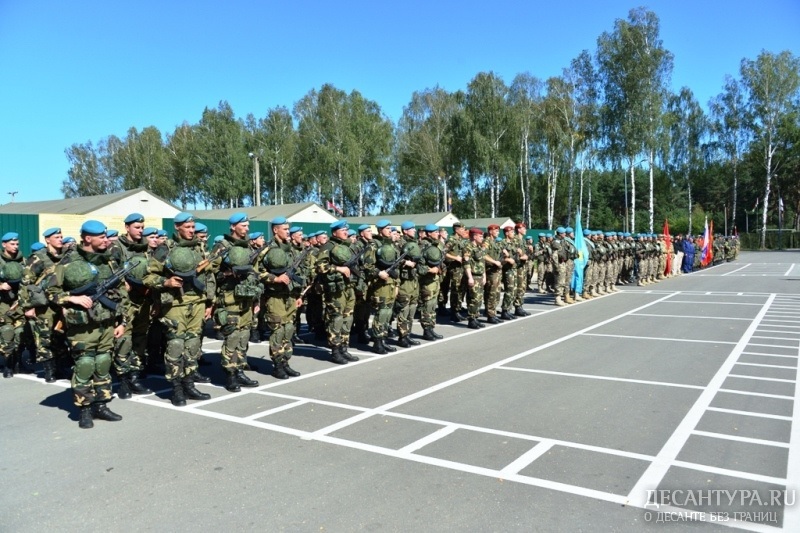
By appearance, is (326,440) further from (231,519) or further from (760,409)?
(760,409)

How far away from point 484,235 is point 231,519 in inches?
363

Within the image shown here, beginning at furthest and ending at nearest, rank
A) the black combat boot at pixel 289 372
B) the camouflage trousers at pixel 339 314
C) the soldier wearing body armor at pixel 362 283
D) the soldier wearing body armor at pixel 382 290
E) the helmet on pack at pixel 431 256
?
1. the helmet on pack at pixel 431 256
2. the soldier wearing body armor at pixel 382 290
3. the soldier wearing body armor at pixel 362 283
4. the camouflage trousers at pixel 339 314
5. the black combat boot at pixel 289 372

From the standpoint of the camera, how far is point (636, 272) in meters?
21.3

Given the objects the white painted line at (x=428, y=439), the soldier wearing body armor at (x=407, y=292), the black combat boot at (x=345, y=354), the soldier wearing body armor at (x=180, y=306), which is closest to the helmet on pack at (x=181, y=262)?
the soldier wearing body armor at (x=180, y=306)

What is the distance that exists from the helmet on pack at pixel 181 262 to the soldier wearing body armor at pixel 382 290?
10.6 feet

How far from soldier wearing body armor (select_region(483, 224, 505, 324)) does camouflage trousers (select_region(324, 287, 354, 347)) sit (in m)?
4.16

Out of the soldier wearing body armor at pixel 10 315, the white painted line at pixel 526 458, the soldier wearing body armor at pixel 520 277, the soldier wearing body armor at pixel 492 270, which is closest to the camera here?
the white painted line at pixel 526 458

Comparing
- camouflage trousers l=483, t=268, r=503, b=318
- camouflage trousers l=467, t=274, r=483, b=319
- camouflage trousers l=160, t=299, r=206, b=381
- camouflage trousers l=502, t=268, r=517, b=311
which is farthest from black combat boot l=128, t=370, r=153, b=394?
camouflage trousers l=502, t=268, r=517, b=311

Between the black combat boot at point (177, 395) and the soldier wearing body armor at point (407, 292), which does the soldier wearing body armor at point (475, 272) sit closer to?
the soldier wearing body armor at point (407, 292)

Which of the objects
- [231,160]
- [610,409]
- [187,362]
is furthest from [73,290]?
[231,160]

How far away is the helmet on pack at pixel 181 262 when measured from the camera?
5988 mm

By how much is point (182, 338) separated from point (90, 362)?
95 cm

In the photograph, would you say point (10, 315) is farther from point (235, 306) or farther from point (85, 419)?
point (235, 306)

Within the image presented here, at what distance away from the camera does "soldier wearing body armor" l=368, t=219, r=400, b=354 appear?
28.7 feet
